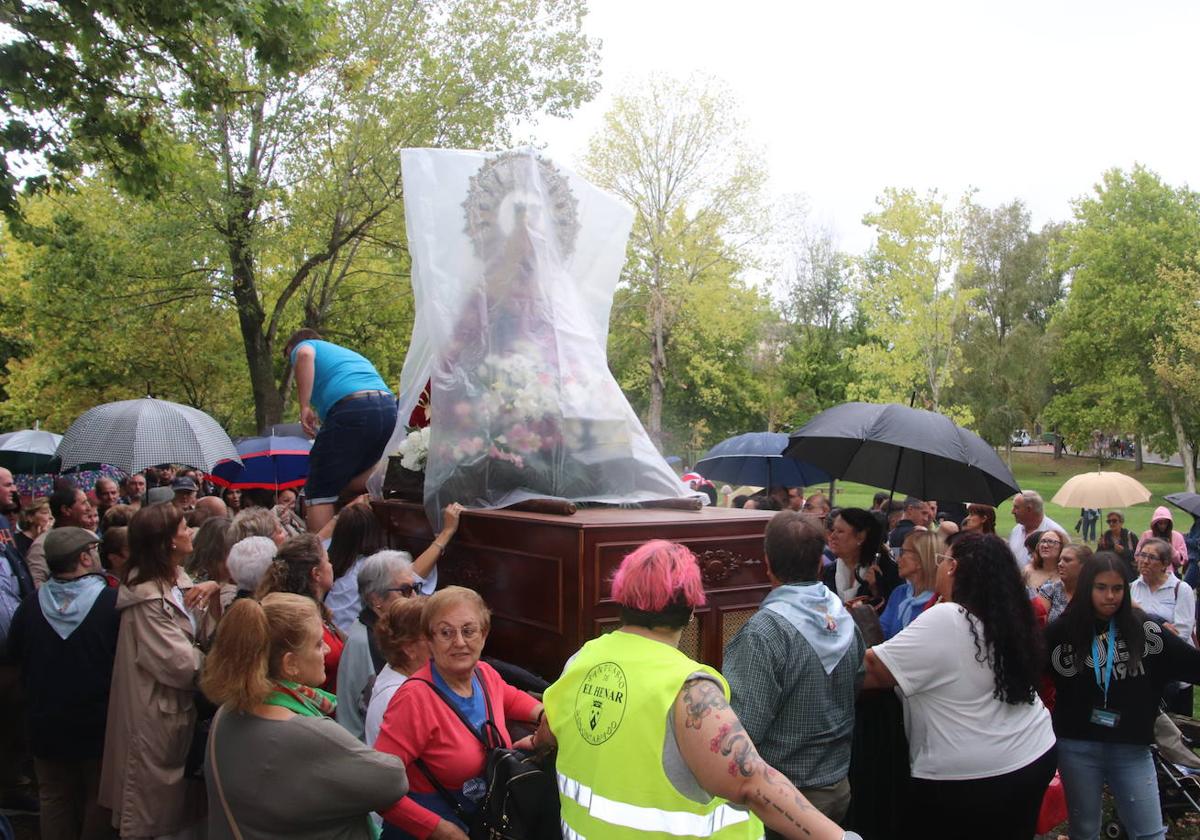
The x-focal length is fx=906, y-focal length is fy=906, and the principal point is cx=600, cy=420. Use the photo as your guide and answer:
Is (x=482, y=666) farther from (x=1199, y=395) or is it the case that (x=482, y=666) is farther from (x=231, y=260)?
(x=1199, y=395)

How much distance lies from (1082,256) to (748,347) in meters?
14.6

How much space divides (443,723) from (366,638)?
80 cm

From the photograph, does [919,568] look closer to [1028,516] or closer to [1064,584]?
[1064,584]

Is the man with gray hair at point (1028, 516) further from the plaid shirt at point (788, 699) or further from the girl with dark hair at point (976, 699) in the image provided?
the plaid shirt at point (788, 699)

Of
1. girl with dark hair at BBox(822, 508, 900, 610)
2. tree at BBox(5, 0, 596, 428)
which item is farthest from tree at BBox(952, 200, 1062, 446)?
girl with dark hair at BBox(822, 508, 900, 610)

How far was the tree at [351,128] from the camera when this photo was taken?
606 inches

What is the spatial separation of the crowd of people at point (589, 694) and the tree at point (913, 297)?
24817mm

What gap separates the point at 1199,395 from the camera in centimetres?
3106

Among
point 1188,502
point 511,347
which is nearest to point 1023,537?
point 1188,502

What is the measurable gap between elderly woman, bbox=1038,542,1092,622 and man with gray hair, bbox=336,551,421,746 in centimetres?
359

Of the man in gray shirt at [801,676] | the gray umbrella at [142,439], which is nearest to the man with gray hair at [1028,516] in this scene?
the man in gray shirt at [801,676]

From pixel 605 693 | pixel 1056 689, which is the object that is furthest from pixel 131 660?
pixel 1056 689

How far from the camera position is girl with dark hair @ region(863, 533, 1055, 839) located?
3.56 meters

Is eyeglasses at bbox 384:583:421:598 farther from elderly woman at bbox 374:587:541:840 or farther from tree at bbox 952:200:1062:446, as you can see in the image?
tree at bbox 952:200:1062:446
